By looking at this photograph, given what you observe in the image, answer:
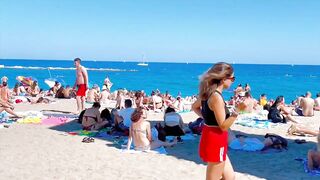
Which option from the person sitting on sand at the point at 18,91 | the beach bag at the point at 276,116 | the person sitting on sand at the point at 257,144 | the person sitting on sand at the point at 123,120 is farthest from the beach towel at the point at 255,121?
the person sitting on sand at the point at 18,91

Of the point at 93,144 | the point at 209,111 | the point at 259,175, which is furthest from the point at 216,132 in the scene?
the point at 93,144

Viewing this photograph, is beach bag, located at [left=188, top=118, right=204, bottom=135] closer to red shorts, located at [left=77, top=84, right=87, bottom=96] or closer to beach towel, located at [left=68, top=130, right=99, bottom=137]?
beach towel, located at [left=68, top=130, right=99, bottom=137]

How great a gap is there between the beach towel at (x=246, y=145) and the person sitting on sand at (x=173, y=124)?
53.5 inches

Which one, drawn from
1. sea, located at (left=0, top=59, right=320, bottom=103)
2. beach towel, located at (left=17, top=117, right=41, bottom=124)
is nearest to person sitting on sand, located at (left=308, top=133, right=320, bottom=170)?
sea, located at (left=0, top=59, right=320, bottom=103)

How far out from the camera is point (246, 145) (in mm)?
7805

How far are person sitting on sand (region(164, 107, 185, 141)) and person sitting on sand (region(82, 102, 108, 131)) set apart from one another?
1565 mm

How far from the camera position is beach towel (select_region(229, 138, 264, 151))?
774cm

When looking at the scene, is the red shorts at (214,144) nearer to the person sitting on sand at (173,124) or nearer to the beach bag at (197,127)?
the person sitting on sand at (173,124)

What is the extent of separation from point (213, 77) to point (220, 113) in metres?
0.31

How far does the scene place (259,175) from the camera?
5.99 metres

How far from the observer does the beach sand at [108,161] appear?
19.0ft

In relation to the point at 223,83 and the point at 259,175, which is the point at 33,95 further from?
the point at 223,83

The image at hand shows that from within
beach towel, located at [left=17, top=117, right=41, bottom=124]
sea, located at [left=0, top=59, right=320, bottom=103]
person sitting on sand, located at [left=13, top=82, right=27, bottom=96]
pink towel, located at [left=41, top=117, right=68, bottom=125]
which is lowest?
sea, located at [left=0, top=59, right=320, bottom=103]

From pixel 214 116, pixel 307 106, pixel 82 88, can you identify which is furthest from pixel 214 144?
pixel 307 106
